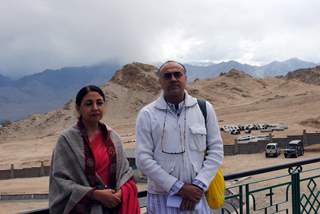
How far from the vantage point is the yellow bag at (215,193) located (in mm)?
3586

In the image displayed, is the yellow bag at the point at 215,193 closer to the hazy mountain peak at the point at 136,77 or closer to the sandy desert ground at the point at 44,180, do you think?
the sandy desert ground at the point at 44,180

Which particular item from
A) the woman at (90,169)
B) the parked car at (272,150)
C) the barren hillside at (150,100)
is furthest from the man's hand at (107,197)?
the barren hillside at (150,100)

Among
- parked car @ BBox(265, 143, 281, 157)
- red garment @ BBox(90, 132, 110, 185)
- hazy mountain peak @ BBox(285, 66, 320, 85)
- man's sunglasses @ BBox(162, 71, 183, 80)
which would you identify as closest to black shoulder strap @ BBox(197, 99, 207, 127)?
man's sunglasses @ BBox(162, 71, 183, 80)

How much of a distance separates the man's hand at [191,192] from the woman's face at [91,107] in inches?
30.5

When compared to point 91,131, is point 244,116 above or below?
above

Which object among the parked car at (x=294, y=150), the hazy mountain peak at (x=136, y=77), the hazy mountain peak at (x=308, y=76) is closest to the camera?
the parked car at (x=294, y=150)

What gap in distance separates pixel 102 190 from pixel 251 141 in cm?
3133

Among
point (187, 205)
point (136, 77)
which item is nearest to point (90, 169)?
point (187, 205)

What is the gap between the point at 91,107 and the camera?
3266 millimetres

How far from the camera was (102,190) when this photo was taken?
10.0ft

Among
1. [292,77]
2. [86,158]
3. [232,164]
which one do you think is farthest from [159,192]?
[292,77]

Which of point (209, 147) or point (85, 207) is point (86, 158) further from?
point (209, 147)

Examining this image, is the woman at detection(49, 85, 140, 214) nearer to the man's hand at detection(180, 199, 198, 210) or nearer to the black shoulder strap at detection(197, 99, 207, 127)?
the man's hand at detection(180, 199, 198, 210)

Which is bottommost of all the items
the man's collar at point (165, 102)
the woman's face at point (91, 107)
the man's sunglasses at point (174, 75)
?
the woman's face at point (91, 107)
